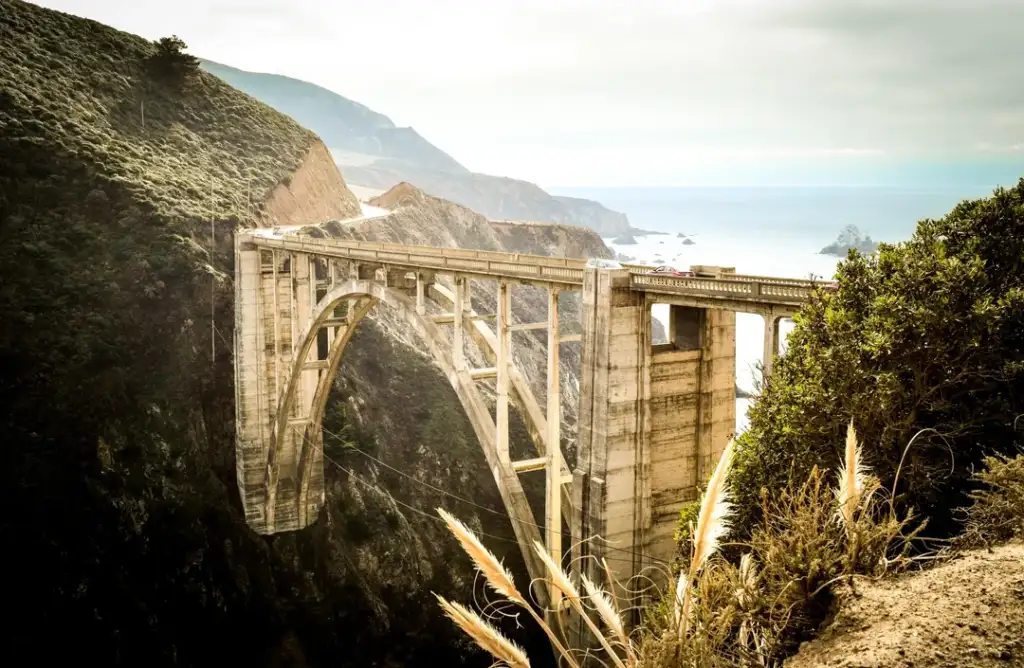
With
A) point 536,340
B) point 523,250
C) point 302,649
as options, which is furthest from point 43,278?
point 523,250

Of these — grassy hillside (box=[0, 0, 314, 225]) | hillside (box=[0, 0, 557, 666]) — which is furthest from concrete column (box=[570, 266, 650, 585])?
grassy hillside (box=[0, 0, 314, 225])

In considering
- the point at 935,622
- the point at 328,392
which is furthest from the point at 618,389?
the point at 328,392

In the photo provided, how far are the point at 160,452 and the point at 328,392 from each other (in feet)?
30.5

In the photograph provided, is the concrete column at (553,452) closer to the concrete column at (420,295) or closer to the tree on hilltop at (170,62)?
the concrete column at (420,295)

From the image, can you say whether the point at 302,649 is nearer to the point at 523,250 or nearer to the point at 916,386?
the point at 916,386

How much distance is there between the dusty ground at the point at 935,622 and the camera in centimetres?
593

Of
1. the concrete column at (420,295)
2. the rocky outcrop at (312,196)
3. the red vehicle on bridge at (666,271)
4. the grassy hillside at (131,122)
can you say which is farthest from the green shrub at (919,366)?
the rocky outcrop at (312,196)

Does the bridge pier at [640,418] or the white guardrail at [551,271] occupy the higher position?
the white guardrail at [551,271]

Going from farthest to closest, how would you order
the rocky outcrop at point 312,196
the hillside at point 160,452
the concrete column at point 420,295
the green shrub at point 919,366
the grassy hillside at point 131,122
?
1. the rocky outcrop at point 312,196
2. the grassy hillside at point 131,122
3. the hillside at point 160,452
4. the concrete column at point 420,295
5. the green shrub at point 919,366

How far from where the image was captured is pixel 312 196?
59125 millimetres

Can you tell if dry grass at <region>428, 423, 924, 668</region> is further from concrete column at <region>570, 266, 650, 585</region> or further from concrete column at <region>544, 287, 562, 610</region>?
concrete column at <region>544, 287, 562, 610</region>

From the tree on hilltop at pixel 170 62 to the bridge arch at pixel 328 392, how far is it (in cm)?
3638

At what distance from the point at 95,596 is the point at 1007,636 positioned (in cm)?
3381

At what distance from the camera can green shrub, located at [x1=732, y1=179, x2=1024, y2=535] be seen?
421 inches
